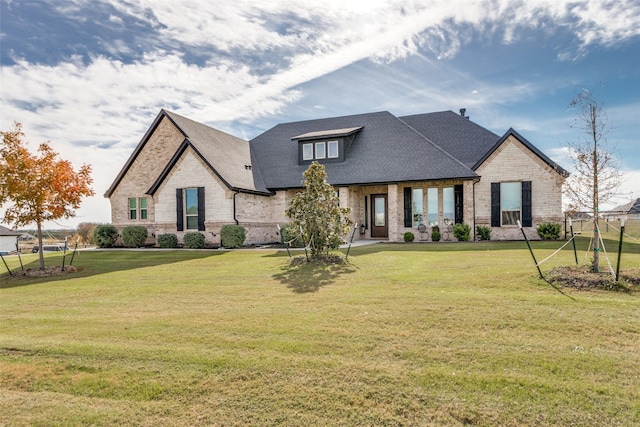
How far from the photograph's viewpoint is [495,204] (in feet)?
67.6

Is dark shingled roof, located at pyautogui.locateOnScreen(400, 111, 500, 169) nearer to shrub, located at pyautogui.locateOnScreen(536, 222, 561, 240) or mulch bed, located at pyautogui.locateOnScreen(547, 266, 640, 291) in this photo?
shrub, located at pyautogui.locateOnScreen(536, 222, 561, 240)

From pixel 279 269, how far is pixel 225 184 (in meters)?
10.8

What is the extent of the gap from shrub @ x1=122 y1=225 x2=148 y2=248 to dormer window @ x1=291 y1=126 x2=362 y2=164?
11248mm

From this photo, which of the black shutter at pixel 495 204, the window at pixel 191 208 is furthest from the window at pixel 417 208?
the window at pixel 191 208

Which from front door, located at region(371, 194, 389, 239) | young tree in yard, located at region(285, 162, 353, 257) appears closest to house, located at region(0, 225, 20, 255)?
front door, located at region(371, 194, 389, 239)

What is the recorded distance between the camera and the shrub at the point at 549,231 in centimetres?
1906

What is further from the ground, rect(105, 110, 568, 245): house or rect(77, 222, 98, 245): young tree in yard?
rect(105, 110, 568, 245): house

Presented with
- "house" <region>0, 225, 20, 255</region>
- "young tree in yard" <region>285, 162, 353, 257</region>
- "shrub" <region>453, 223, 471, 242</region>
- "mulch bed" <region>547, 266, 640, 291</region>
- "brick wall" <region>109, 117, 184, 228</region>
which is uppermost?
"brick wall" <region>109, 117, 184, 228</region>

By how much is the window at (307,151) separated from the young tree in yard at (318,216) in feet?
39.5

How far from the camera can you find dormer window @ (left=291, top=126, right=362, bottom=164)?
80.9ft

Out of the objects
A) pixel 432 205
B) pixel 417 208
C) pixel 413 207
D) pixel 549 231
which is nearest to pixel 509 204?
pixel 549 231

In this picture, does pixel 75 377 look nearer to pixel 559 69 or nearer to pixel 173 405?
pixel 173 405

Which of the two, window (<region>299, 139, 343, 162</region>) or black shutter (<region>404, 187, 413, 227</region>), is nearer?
black shutter (<region>404, 187, 413, 227</region>)

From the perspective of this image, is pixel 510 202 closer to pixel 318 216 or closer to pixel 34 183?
pixel 318 216
